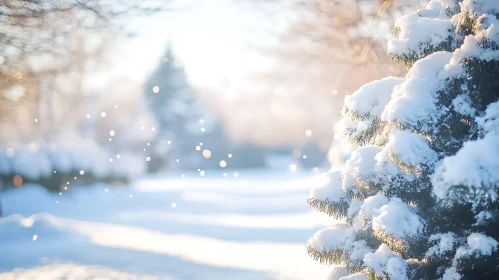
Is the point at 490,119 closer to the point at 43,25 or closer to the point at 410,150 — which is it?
the point at 410,150

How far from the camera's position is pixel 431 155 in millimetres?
3311

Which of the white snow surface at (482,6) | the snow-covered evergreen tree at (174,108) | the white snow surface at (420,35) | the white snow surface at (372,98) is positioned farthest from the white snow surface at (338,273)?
the snow-covered evergreen tree at (174,108)

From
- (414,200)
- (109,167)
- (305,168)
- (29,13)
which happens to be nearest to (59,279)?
(29,13)

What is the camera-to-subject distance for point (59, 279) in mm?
5664

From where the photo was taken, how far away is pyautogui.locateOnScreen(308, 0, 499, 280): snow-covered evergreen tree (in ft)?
10.2

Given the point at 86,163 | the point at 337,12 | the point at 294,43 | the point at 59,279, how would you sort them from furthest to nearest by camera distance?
the point at 86,163 → the point at 294,43 → the point at 337,12 → the point at 59,279

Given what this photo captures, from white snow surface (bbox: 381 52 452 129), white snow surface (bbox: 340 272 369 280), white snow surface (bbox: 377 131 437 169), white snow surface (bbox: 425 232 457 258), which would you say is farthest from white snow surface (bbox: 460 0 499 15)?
white snow surface (bbox: 340 272 369 280)

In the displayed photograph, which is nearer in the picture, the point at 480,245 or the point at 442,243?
the point at 480,245

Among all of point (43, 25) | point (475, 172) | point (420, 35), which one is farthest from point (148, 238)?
point (475, 172)

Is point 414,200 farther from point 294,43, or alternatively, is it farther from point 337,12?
point 294,43

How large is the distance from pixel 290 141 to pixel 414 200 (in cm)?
3700

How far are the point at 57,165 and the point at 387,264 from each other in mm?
12683

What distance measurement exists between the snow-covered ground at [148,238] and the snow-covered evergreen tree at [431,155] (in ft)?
3.39

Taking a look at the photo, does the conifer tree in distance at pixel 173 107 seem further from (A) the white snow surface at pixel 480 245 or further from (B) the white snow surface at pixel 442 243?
(A) the white snow surface at pixel 480 245
